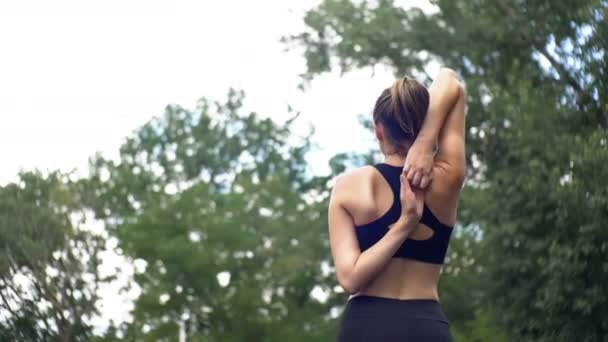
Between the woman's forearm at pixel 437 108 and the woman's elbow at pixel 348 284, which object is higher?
the woman's forearm at pixel 437 108

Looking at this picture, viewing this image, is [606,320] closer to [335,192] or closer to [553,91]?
[553,91]

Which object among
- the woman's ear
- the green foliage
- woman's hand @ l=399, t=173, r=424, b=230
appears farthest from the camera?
the green foliage

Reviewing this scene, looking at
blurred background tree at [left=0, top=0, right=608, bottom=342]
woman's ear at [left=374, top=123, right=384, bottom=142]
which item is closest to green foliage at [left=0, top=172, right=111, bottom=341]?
blurred background tree at [left=0, top=0, right=608, bottom=342]

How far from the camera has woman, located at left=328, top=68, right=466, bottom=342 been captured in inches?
121

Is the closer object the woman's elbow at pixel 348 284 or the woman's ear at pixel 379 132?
the woman's elbow at pixel 348 284

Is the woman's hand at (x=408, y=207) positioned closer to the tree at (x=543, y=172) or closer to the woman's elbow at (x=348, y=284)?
the woman's elbow at (x=348, y=284)

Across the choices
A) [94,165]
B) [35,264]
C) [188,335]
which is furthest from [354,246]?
[94,165]

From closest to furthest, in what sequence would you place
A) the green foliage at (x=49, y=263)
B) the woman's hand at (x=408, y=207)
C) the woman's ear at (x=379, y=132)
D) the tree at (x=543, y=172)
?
the woman's hand at (x=408, y=207), the woman's ear at (x=379, y=132), the tree at (x=543, y=172), the green foliage at (x=49, y=263)

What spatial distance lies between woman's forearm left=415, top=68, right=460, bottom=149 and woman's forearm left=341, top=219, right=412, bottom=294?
0.81 ft

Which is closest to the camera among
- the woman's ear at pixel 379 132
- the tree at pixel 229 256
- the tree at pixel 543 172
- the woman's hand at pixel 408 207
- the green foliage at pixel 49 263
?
the woman's hand at pixel 408 207

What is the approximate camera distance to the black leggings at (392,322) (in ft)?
10.1

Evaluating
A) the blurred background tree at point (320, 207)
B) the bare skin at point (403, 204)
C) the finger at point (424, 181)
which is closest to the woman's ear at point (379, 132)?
the bare skin at point (403, 204)

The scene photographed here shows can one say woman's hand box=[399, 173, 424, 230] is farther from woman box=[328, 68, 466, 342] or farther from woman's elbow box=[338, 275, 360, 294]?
woman's elbow box=[338, 275, 360, 294]

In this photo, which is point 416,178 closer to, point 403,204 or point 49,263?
point 403,204
